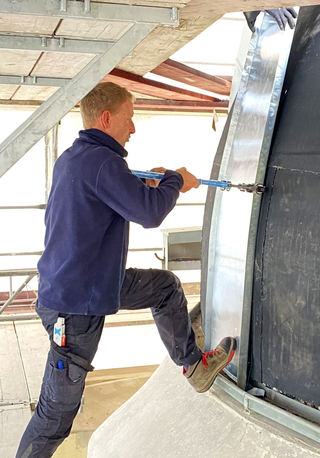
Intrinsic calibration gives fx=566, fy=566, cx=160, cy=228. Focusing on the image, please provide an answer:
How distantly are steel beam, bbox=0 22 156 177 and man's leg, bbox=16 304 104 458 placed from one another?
86 centimetres

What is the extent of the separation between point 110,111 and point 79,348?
1.09 meters

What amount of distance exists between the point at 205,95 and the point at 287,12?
448 cm

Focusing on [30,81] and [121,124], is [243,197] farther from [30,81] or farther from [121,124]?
[30,81]

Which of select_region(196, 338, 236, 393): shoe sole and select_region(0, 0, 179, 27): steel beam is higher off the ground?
select_region(0, 0, 179, 27): steel beam

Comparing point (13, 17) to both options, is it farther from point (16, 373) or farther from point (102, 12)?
point (16, 373)

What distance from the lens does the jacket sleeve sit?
235 centimetres

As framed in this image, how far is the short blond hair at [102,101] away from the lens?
8.41 ft

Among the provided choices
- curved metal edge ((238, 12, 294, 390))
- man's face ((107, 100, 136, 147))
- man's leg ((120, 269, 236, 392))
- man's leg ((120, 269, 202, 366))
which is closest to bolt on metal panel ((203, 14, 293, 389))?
curved metal edge ((238, 12, 294, 390))

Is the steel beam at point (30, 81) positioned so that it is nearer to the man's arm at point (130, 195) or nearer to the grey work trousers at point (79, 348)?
the man's arm at point (130, 195)

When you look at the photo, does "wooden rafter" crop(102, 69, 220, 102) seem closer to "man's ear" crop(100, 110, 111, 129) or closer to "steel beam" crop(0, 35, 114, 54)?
"man's ear" crop(100, 110, 111, 129)

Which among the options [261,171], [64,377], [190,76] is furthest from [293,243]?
[190,76]

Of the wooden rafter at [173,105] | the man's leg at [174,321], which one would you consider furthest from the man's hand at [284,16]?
the wooden rafter at [173,105]

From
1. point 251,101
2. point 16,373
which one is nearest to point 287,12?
point 251,101

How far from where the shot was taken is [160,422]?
9.89 feet
